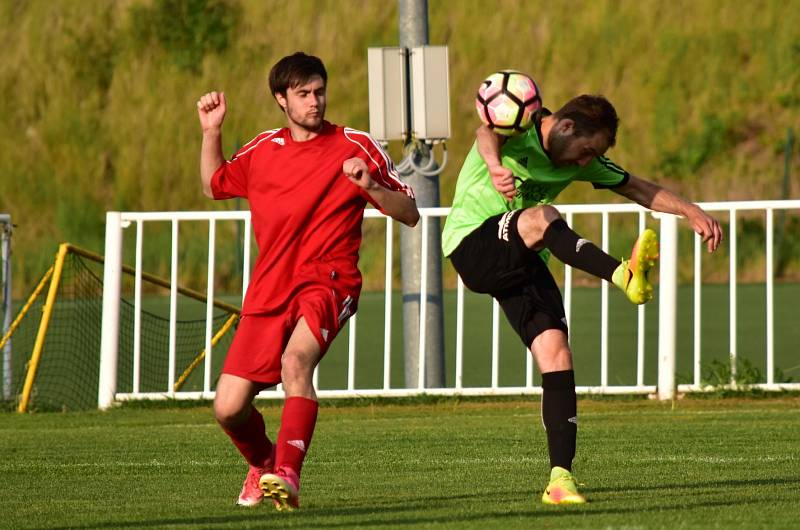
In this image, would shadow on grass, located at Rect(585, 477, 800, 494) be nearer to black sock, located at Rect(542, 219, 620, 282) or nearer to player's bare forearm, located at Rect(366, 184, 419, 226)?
black sock, located at Rect(542, 219, 620, 282)

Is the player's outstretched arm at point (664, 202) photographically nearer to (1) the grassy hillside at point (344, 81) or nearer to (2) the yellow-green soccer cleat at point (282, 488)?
(2) the yellow-green soccer cleat at point (282, 488)

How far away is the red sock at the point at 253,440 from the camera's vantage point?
253 inches

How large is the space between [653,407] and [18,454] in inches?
164

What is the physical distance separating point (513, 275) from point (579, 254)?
14.0 inches

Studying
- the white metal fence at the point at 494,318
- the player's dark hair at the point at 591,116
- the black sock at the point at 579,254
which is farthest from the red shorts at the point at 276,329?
the white metal fence at the point at 494,318

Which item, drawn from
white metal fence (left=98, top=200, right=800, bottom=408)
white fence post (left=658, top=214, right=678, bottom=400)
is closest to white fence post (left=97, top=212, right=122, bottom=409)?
white metal fence (left=98, top=200, right=800, bottom=408)

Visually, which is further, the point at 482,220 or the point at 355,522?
the point at 482,220

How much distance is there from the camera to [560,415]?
629 centimetres

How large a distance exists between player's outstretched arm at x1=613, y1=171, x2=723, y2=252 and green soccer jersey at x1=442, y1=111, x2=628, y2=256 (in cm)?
35

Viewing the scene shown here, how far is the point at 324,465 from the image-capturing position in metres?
7.87

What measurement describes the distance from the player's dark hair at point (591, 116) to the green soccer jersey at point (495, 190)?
166 mm

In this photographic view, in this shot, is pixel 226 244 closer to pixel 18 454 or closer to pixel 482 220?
pixel 18 454

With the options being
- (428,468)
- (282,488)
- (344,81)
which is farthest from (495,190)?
(344,81)

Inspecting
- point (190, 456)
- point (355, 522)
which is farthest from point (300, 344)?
point (190, 456)
